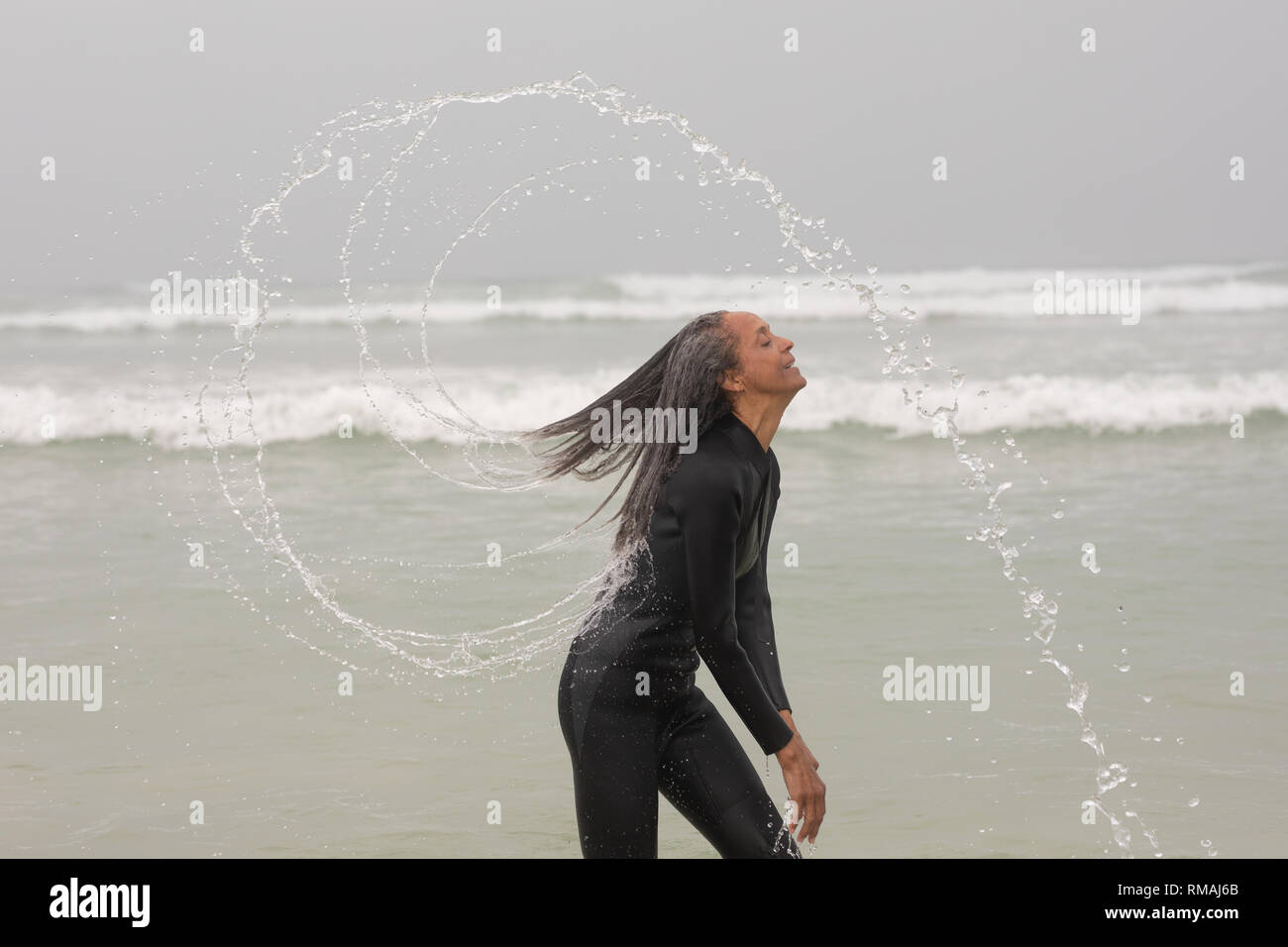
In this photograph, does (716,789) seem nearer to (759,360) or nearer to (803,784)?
(803,784)

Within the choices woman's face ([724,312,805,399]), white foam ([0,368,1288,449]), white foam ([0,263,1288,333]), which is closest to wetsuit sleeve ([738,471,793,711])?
woman's face ([724,312,805,399])

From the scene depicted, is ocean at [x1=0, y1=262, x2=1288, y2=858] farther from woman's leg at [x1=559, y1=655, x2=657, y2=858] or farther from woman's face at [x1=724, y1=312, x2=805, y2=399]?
woman's face at [x1=724, y1=312, x2=805, y2=399]

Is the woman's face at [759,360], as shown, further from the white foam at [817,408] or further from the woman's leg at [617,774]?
the white foam at [817,408]

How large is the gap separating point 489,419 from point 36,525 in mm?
7685

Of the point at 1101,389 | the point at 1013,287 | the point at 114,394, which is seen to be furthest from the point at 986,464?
the point at 1013,287

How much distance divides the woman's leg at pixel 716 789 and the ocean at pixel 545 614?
0.52 metres

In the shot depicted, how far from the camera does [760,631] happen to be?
3.75 meters

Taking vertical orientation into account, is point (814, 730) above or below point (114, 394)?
below

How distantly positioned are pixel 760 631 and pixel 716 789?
1.41 feet

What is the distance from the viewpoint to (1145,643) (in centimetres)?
805

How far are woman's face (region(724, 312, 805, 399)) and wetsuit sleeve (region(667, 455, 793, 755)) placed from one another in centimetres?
30

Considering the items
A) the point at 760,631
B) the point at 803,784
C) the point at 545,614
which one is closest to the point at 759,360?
the point at 760,631

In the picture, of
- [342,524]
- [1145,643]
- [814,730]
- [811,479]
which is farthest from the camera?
[811,479]
